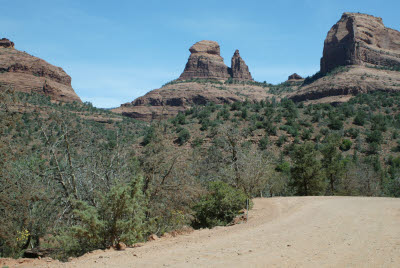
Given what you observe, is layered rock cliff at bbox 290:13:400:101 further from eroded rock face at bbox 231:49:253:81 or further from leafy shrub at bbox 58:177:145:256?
leafy shrub at bbox 58:177:145:256

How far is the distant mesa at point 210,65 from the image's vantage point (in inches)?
5423

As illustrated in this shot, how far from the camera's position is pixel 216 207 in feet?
47.7

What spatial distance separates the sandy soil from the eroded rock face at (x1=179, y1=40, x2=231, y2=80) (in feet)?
418

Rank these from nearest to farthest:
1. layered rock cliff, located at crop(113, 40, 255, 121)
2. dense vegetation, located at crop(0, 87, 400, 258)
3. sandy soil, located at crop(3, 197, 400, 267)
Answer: sandy soil, located at crop(3, 197, 400, 267), dense vegetation, located at crop(0, 87, 400, 258), layered rock cliff, located at crop(113, 40, 255, 121)

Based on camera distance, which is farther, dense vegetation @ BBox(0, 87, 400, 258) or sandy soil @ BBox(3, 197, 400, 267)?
dense vegetation @ BBox(0, 87, 400, 258)

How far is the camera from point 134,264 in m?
7.07

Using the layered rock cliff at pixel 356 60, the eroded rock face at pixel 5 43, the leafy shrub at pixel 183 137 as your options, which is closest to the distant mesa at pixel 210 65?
the layered rock cliff at pixel 356 60

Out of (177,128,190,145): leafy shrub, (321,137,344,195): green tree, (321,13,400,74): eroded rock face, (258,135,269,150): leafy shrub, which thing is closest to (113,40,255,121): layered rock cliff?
(321,13,400,74): eroded rock face

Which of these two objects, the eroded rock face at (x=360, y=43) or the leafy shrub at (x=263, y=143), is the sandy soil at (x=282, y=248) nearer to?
the leafy shrub at (x=263, y=143)

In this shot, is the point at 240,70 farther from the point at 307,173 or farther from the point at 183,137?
the point at 307,173

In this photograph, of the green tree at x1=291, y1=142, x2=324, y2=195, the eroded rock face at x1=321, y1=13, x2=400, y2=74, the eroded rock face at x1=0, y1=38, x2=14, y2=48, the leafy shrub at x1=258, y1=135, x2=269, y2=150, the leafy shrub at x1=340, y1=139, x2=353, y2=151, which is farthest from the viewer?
the eroded rock face at x1=321, y1=13, x2=400, y2=74

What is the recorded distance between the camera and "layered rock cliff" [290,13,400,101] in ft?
272

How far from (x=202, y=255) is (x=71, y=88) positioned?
96.0 metres

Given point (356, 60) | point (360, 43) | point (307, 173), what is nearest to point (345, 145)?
point (307, 173)
